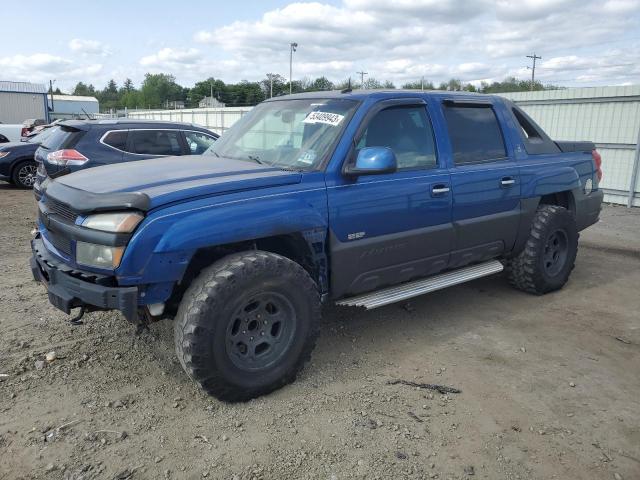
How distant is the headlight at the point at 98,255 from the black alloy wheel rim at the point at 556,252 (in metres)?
4.11

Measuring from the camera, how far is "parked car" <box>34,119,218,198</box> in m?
7.94

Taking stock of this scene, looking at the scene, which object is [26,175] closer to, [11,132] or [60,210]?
[11,132]

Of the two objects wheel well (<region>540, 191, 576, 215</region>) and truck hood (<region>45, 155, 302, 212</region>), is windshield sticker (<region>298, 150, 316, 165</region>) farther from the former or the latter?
wheel well (<region>540, 191, 576, 215</region>)

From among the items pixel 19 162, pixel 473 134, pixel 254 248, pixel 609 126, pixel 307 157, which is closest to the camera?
pixel 254 248

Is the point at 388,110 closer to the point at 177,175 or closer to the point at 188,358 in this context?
the point at 177,175

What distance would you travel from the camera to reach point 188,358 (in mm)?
3053

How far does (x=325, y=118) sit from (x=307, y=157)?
38 centimetres

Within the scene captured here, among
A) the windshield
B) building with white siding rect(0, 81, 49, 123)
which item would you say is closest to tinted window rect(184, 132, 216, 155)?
the windshield

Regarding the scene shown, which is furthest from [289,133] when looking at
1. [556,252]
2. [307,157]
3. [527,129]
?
[556,252]

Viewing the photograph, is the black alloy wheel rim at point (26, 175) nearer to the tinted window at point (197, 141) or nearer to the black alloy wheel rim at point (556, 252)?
the tinted window at point (197, 141)

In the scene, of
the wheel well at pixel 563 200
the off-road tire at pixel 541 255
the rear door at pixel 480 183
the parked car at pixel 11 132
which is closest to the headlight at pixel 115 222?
the rear door at pixel 480 183

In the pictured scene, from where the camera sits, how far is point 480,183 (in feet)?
14.9

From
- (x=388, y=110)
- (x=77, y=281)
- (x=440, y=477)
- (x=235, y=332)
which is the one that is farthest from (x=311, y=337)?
(x=388, y=110)

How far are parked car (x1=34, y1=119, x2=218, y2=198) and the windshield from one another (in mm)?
4130
